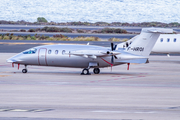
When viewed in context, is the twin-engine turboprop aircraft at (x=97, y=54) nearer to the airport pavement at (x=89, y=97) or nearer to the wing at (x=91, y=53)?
the wing at (x=91, y=53)

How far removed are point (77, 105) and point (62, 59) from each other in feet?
41.3

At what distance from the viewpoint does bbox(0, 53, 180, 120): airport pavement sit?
→ 1509 centimetres

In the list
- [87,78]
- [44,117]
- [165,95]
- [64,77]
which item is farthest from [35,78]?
[44,117]

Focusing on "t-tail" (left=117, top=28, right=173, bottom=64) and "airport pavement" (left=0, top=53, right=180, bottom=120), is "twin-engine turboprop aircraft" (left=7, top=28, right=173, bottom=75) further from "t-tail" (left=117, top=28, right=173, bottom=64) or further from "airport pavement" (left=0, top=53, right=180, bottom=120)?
"airport pavement" (left=0, top=53, right=180, bottom=120)

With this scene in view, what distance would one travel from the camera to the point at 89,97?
751 inches

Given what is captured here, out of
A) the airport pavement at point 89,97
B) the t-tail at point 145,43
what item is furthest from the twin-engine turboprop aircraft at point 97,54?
the airport pavement at point 89,97

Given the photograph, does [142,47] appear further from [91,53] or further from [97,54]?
[91,53]

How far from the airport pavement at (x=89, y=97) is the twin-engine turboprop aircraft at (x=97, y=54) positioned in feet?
4.13

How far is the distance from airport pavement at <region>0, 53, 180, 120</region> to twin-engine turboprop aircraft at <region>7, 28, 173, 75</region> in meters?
1.26

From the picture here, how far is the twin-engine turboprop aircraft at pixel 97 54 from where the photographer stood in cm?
2850

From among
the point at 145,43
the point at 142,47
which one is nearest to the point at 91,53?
the point at 142,47

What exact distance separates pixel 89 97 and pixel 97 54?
9848 millimetres

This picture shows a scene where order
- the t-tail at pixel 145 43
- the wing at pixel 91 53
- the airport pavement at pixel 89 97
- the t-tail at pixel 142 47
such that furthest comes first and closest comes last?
the t-tail at pixel 145 43
the wing at pixel 91 53
the t-tail at pixel 142 47
the airport pavement at pixel 89 97

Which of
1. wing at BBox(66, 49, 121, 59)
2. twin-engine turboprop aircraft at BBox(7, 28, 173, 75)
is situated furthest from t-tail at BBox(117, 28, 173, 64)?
wing at BBox(66, 49, 121, 59)
